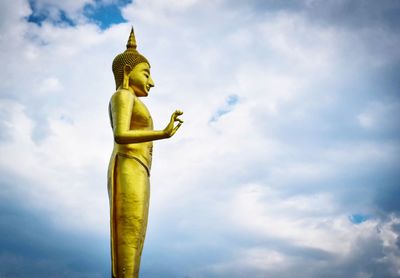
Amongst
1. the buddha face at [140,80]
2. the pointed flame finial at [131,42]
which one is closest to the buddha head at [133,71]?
the buddha face at [140,80]

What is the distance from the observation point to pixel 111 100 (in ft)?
29.7

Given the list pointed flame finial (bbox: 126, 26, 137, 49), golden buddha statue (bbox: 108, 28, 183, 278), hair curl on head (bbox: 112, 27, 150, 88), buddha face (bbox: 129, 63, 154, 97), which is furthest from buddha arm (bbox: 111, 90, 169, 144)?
pointed flame finial (bbox: 126, 26, 137, 49)

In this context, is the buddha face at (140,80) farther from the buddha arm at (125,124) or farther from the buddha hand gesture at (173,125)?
the buddha hand gesture at (173,125)

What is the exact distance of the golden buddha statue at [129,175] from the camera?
8164 mm

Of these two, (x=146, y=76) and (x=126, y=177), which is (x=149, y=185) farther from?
(x=146, y=76)

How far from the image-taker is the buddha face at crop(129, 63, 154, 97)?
9.64 metres

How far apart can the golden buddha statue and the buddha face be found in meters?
0.33

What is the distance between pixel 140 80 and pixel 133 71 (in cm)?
22

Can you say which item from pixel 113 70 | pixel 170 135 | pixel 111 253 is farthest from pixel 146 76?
pixel 111 253

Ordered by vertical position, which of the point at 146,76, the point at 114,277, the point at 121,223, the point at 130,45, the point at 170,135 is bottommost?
the point at 114,277

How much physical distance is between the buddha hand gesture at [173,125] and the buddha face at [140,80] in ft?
4.62

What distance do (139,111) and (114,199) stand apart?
1709mm

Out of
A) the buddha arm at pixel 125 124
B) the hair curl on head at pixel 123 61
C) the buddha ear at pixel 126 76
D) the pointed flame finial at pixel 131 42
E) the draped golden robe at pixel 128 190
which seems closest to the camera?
the draped golden robe at pixel 128 190

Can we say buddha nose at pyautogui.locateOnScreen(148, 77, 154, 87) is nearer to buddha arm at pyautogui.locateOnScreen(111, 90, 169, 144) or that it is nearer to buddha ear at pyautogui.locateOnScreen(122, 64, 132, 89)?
buddha ear at pyautogui.locateOnScreen(122, 64, 132, 89)
